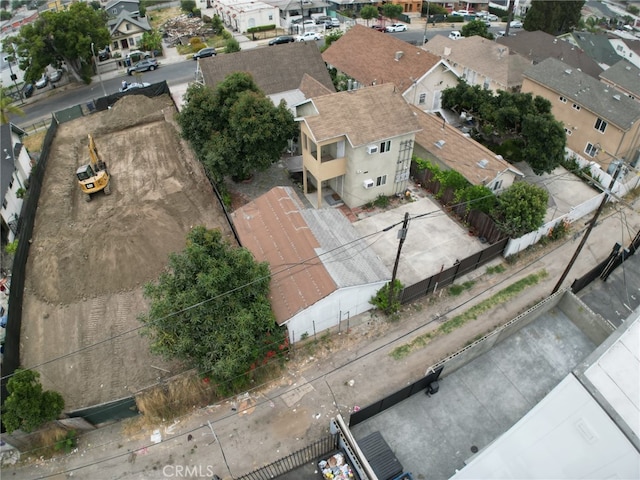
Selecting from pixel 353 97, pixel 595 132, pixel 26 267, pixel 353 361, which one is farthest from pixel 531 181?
pixel 26 267

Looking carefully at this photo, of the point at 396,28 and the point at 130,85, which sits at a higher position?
the point at 396,28

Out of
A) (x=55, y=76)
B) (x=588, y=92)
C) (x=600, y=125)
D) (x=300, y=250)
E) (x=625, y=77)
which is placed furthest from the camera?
(x=55, y=76)

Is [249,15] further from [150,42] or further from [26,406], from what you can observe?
[26,406]

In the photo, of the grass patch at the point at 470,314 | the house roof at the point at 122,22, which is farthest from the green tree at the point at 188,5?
the grass patch at the point at 470,314

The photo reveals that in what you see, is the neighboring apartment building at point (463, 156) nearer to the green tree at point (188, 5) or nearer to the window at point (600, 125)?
the window at point (600, 125)

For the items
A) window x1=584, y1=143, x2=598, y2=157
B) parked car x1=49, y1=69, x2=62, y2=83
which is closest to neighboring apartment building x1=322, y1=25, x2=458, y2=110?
window x1=584, y1=143, x2=598, y2=157

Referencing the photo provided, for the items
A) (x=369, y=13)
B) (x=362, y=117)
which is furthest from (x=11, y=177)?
(x=369, y=13)
